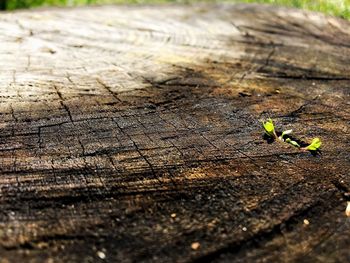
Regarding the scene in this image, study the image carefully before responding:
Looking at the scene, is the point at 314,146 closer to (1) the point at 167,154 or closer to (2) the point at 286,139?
(2) the point at 286,139

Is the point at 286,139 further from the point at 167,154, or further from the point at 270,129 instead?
the point at 167,154

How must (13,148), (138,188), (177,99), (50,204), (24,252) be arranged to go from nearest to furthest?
(24,252) → (50,204) → (138,188) → (13,148) → (177,99)

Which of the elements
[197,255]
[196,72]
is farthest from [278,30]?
[197,255]

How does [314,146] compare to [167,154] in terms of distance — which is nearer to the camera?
[167,154]

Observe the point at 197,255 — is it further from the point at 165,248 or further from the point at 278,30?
the point at 278,30

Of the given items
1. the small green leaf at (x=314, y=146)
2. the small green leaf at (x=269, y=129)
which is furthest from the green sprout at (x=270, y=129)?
the small green leaf at (x=314, y=146)

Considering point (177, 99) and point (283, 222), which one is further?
point (177, 99)

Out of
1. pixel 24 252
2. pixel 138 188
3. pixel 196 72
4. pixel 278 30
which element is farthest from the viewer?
pixel 278 30

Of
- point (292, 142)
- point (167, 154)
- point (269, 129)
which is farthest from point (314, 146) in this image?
point (167, 154)
